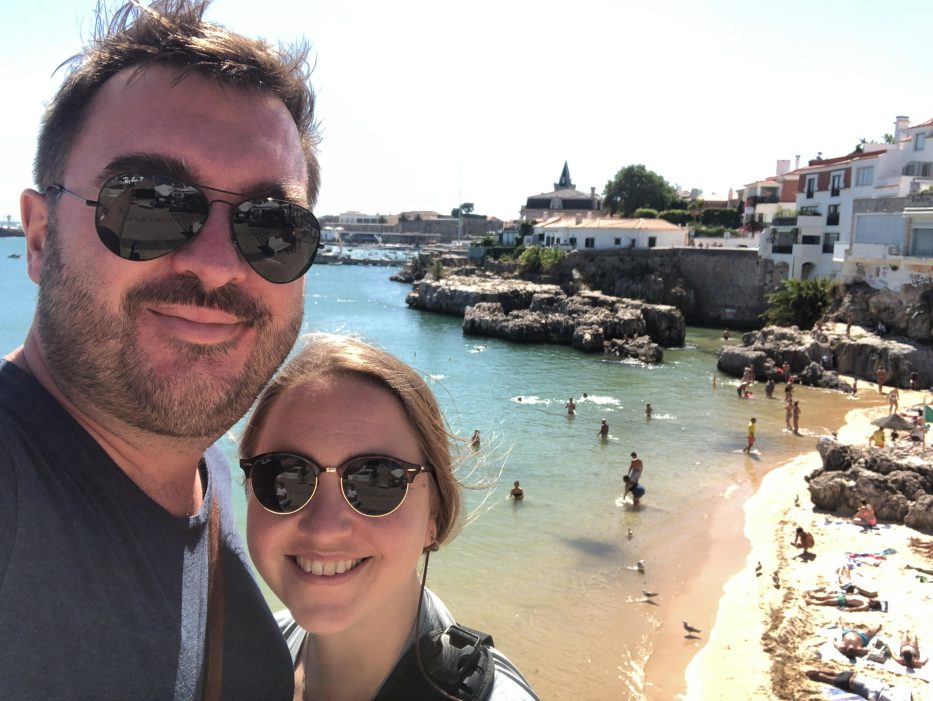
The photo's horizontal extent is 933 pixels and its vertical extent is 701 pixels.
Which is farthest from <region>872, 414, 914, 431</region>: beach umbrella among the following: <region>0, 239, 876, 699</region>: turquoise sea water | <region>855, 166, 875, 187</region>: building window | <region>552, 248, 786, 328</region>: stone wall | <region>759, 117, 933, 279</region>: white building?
<region>552, 248, 786, 328</region>: stone wall

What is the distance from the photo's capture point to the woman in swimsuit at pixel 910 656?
9047 mm

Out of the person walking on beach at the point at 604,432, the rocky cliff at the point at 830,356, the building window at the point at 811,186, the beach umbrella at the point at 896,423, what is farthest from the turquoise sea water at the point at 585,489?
the building window at the point at 811,186

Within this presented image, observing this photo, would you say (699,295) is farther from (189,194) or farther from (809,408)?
(189,194)

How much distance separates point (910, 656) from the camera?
907cm

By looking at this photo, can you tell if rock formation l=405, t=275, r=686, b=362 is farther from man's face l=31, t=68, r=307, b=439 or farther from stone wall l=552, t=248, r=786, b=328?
man's face l=31, t=68, r=307, b=439

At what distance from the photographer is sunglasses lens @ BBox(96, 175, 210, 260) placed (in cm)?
173

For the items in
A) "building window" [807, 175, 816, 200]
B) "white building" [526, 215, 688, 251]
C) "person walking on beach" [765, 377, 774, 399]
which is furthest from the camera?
"white building" [526, 215, 688, 251]

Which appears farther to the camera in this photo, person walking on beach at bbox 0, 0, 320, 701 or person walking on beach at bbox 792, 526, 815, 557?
person walking on beach at bbox 792, 526, 815, 557

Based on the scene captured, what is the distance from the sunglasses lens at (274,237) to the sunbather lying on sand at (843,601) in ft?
38.0

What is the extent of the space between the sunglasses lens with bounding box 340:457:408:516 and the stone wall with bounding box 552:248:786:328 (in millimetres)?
49211

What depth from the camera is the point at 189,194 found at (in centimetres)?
185

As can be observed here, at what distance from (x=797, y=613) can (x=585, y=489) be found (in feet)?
24.6

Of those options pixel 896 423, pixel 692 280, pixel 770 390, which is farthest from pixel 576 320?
pixel 896 423

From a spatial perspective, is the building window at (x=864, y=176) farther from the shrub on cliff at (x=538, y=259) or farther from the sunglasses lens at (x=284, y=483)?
the sunglasses lens at (x=284, y=483)
